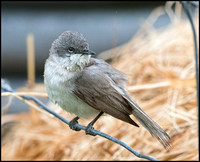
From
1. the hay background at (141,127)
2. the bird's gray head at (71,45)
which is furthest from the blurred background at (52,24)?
the bird's gray head at (71,45)

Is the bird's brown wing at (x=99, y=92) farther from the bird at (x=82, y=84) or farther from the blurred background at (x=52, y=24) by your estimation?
the blurred background at (x=52, y=24)

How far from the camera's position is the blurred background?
3668mm

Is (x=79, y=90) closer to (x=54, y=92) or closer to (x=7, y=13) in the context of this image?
(x=54, y=92)

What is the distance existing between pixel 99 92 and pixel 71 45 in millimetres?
168

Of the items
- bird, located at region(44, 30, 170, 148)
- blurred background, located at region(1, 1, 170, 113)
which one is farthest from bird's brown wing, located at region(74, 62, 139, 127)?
blurred background, located at region(1, 1, 170, 113)

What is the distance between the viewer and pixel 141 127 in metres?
2.30

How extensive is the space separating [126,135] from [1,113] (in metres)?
0.70

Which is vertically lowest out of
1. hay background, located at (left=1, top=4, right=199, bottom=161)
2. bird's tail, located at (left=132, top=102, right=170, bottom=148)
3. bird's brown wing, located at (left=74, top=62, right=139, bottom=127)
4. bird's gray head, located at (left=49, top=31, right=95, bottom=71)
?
hay background, located at (left=1, top=4, right=199, bottom=161)

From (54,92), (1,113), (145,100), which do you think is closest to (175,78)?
(145,100)

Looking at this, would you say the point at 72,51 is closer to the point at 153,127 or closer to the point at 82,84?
the point at 82,84

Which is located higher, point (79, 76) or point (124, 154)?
point (79, 76)

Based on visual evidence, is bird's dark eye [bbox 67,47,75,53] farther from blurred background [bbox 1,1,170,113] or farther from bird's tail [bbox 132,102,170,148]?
blurred background [bbox 1,1,170,113]

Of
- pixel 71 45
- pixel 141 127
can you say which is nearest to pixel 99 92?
pixel 71 45

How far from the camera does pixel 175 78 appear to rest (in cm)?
247
